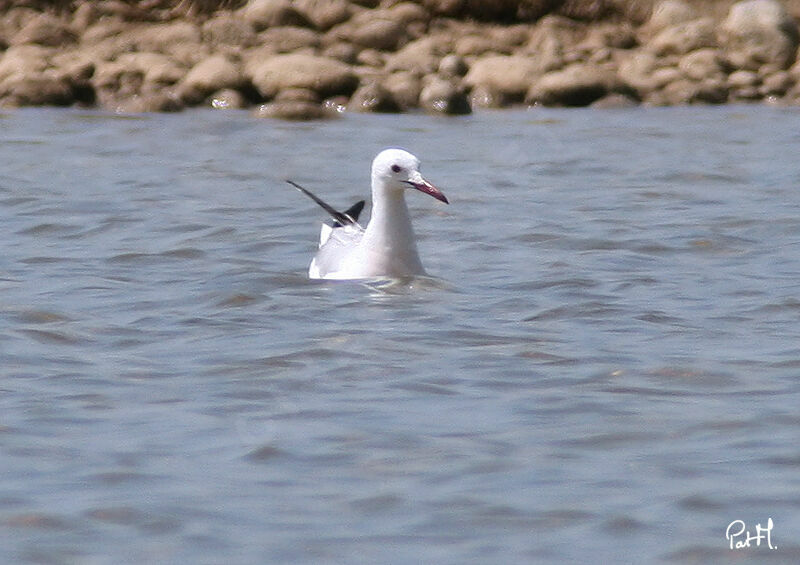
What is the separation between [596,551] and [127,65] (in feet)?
60.0

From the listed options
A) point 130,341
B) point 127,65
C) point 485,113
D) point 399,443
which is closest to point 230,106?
point 127,65

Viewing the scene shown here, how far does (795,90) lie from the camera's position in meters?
22.0

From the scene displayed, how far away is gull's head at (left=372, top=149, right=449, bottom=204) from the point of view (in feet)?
30.9

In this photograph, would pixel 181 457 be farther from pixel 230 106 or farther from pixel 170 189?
pixel 230 106
